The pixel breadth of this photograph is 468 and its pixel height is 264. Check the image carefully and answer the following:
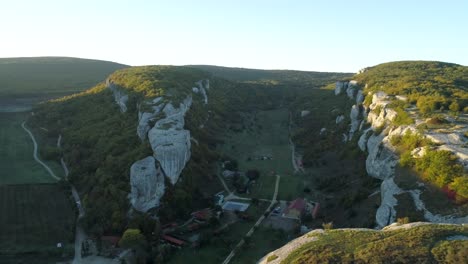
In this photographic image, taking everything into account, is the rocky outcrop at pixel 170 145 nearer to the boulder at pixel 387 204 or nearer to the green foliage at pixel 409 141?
the boulder at pixel 387 204

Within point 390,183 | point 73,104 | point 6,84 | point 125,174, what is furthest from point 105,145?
point 6,84

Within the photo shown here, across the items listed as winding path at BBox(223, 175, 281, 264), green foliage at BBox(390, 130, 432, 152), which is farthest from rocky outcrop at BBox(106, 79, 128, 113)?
green foliage at BBox(390, 130, 432, 152)

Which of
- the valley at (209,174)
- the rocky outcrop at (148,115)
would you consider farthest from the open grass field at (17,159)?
the rocky outcrop at (148,115)

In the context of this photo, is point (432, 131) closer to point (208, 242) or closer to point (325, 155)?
point (325, 155)

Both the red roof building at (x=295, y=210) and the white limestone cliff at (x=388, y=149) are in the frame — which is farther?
the red roof building at (x=295, y=210)

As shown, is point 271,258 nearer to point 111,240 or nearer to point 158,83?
point 111,240

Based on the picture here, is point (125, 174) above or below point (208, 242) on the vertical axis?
above

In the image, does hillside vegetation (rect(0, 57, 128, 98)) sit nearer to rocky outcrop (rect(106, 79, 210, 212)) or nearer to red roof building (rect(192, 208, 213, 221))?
rocky outcrop (rect(106, 79, 210, 212))
